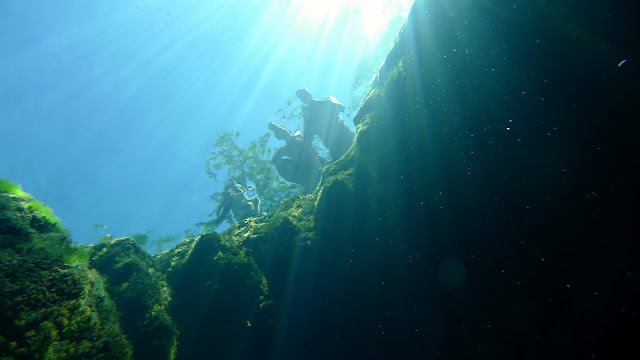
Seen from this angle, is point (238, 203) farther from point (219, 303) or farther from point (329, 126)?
point (219, 303)

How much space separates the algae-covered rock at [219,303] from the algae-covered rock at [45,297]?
47.3 inches

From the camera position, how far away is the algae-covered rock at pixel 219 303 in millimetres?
5027

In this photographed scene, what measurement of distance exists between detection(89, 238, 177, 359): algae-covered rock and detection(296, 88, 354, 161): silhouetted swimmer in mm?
9903

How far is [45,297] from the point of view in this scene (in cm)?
336

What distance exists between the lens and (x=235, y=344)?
5020 mm

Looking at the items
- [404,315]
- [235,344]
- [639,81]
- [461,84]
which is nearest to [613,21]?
[639,81]

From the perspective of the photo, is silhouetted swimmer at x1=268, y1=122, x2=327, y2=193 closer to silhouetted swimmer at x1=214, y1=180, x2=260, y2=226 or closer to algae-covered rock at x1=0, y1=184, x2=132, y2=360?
silhouetted swimmer at x1=214, y1=180, x2=260, y2=226

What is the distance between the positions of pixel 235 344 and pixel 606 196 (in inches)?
253

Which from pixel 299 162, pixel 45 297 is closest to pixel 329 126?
pixel 299 162

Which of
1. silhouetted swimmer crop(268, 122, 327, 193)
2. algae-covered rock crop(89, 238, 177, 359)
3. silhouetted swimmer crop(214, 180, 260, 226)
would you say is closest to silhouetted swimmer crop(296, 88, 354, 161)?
silhouetted swimmer crop(268, 122, 327, 193)

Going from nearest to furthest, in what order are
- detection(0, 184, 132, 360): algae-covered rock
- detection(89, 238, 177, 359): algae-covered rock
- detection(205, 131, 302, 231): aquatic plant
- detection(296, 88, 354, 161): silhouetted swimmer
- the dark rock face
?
1. detection(0, 184, 132, 360): algae-covered rock
2. the dark rock face
3. detection(89, 238, 177, 359): algae-covered rock
4. detection(296, 88, 354, 161): silhouetted swimmer
5. detection(205, 131, 302, 231): aquatic plant

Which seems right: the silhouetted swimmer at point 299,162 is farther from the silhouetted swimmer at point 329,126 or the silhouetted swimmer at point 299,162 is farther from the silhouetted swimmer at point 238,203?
the silhouetted swimmer at point 238,203

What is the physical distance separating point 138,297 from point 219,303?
1410 millimetres

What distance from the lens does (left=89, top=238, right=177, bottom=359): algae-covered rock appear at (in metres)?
4.53
